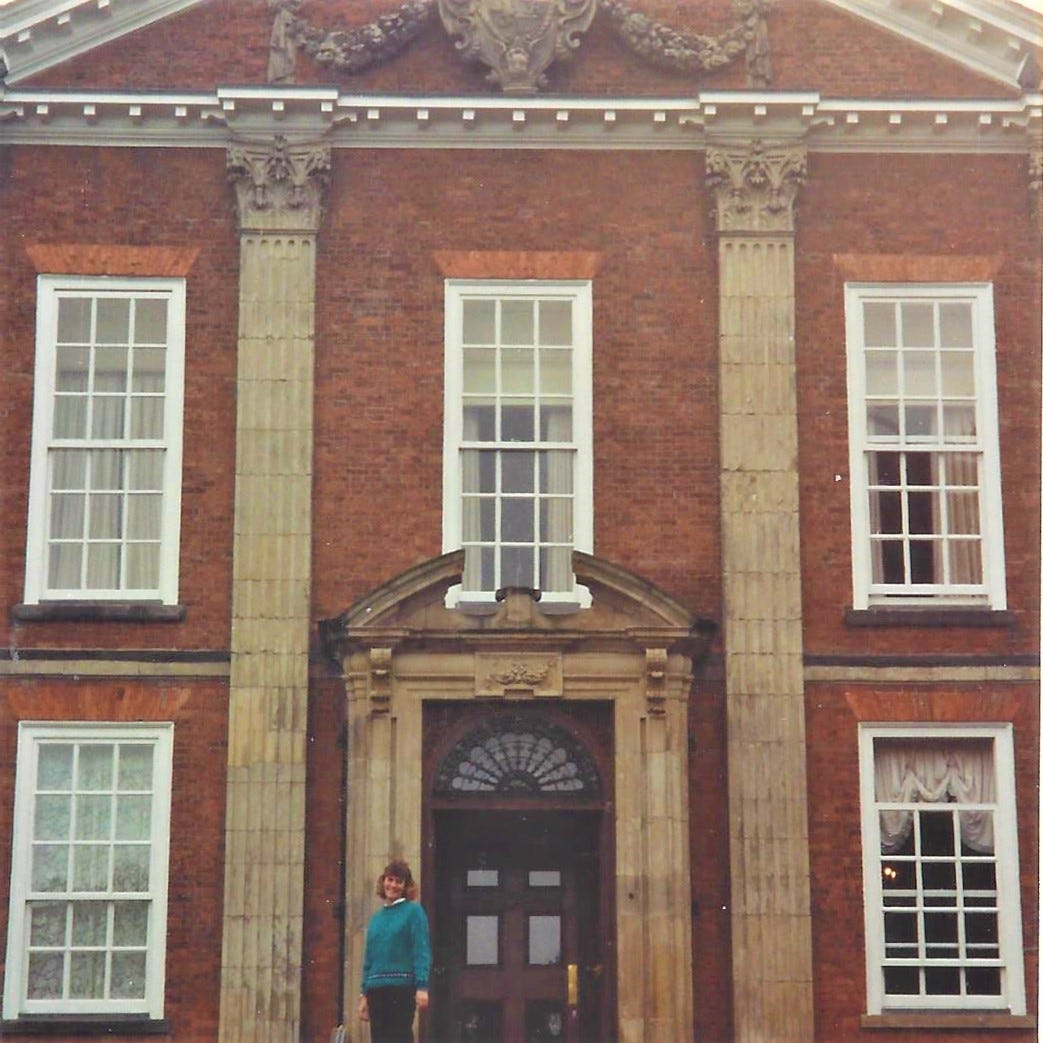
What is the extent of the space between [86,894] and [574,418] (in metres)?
5.97

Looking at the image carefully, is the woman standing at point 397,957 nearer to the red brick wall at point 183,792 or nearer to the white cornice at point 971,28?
the red brick wall at point 183,792

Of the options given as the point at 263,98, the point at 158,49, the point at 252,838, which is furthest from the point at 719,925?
the point at 158,49

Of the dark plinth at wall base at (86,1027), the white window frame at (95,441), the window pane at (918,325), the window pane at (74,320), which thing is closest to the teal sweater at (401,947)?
the dark plinth at wall base at (86,1027)

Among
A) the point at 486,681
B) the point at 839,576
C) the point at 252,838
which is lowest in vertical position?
the point at 252,838

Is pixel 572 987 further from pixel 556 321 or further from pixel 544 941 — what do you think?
pixel 556 321

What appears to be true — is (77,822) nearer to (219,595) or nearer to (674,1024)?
(219,595)

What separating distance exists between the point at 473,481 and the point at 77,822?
4.58m

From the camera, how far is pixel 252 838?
1598 cm

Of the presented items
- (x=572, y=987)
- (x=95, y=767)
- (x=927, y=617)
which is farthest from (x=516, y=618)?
(x=95, y=767)

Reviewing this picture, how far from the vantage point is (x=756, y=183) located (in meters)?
17.2

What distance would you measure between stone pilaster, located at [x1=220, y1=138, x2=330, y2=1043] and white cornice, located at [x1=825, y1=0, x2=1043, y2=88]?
5489 millimetres

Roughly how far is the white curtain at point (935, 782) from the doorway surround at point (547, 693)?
6.11 feet

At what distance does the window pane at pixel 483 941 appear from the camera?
1628 cm

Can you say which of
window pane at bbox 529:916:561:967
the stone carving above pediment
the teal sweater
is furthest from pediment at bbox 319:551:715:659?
the stone carving above pediment
